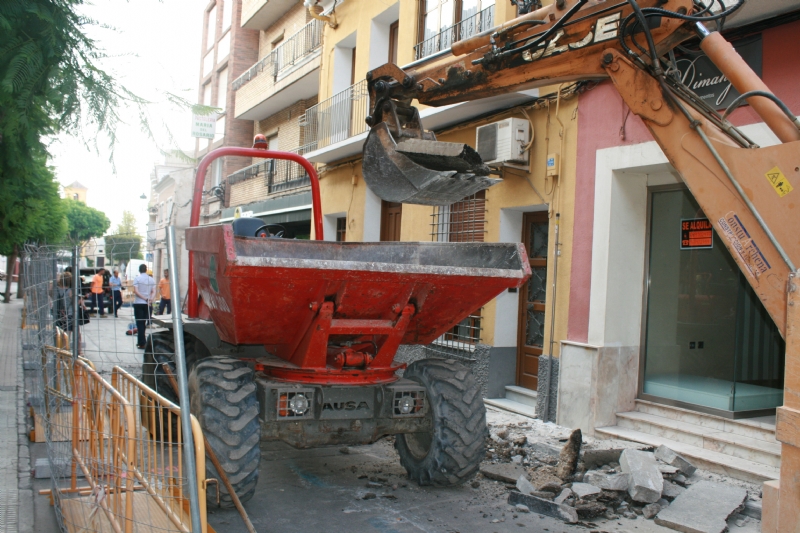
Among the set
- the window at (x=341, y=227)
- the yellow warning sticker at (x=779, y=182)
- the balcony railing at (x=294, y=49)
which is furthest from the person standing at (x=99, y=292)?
the balcony railing at (x=294, y=49)

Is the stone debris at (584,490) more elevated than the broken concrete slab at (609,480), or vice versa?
the broken concrete slab at (609,480)

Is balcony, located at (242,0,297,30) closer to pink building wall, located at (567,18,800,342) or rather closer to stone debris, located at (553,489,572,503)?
pink building wall, located at (567,18,800,342)

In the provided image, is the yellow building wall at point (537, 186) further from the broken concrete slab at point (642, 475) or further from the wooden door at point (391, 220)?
the broken concrete slab at point (642, 475)

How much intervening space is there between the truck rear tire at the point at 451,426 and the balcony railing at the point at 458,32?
5590mm

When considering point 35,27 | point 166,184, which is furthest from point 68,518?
point 166,184

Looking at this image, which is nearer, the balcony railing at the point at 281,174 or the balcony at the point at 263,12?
the balcony railing at the point at 281,174

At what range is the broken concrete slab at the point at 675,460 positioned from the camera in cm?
580

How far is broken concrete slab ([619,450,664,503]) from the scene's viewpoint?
5023 mm

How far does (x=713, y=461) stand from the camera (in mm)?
5961

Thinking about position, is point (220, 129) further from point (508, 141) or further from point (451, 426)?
point (451, 426)

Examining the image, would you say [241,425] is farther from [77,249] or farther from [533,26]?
[533,26]

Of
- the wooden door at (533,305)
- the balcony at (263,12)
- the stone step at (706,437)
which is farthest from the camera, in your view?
the balcony at (263,12)

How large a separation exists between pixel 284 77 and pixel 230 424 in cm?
1490

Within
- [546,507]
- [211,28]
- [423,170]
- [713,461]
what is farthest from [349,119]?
[211,28]
